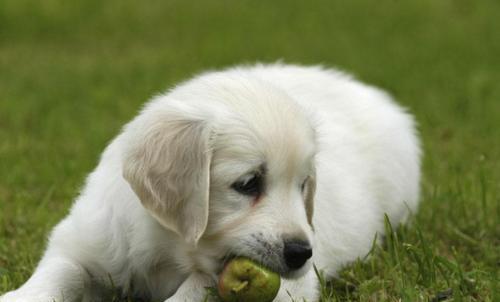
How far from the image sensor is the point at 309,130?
432 centimetres

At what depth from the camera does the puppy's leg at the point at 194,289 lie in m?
4.12

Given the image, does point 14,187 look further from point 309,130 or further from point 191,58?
point 191,58

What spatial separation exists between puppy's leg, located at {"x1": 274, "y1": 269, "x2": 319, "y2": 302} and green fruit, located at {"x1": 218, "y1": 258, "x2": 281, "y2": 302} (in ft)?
0.92

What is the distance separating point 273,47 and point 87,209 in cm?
862

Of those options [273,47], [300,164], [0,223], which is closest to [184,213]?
[300,164]

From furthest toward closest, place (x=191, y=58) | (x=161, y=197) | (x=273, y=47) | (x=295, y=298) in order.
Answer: (x=273, y=47), (x=191, y=58), (x=295, y=298), (x=161, y=197)

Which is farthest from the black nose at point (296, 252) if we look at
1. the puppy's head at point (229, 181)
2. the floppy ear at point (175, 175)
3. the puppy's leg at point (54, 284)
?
the puppy's leg at point (54, 284)

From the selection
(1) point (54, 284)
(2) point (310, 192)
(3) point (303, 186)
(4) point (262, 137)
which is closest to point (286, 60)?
(2) point (310, 192)

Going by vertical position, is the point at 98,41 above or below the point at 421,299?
below

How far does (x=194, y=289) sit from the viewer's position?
4.16 metres

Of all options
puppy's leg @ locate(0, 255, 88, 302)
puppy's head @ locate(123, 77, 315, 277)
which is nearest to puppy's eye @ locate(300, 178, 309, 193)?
puppy's head @ locate(123, 77, 315, 277)

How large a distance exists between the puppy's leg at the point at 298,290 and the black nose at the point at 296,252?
0.27m

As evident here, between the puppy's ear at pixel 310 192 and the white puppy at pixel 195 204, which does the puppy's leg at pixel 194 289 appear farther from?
the puppy's ear at pixel 310 192

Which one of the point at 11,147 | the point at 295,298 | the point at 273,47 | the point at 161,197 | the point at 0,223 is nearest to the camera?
the point at 161,197
